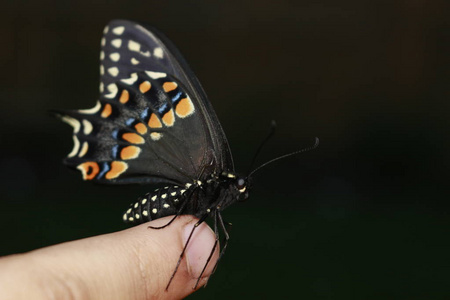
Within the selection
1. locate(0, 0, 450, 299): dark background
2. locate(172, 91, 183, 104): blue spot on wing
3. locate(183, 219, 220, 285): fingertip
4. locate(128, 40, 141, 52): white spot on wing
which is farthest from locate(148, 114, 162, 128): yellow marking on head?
locate(0, 0, 450, 299): dark background

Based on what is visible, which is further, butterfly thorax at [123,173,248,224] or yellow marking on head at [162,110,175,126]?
yellow marking on head at [162,110,175,126]

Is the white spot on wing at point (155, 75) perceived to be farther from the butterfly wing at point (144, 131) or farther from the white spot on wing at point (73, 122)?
the white spot on wing at point (73, 122)

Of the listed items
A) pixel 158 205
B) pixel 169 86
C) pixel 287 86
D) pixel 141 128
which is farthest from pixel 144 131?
pixel 287 86

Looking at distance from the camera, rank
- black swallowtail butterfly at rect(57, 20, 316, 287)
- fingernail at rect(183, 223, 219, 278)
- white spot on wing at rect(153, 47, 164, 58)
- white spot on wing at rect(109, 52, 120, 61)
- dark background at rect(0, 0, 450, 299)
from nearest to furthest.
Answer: fingernail at rect(183, 223, 219, 278)
black swallowtail butterfly at rect(57, 20, 316, 287)
white spot on wing at rect(153, 47, 164, 58)
white spot on wing at rect(109, 52, 120, 61)
dark background at rect(0, 0, 450, 299)

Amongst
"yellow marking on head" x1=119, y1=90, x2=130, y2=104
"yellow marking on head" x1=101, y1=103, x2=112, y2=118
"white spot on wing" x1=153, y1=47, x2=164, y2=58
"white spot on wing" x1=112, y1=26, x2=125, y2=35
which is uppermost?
"white spot on wing" x1=112, y1=26, x2=125, y2=35

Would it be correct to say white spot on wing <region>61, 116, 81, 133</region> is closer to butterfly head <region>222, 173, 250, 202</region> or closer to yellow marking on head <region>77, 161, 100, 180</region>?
yellow marking on head <region>77, 161, 100, 180</region>

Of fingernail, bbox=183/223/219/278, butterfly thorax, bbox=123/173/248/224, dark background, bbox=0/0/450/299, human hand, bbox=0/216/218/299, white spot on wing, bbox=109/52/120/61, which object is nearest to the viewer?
human hand, bbox=0/216/218/299

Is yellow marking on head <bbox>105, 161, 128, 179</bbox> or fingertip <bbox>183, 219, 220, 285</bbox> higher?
yellow marking on head <bbox>105, 161, 128, 179</bbox>

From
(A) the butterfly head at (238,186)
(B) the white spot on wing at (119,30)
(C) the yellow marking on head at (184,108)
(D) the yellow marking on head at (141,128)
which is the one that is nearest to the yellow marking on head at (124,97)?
(D) the yellow marking on head at (141,128)
